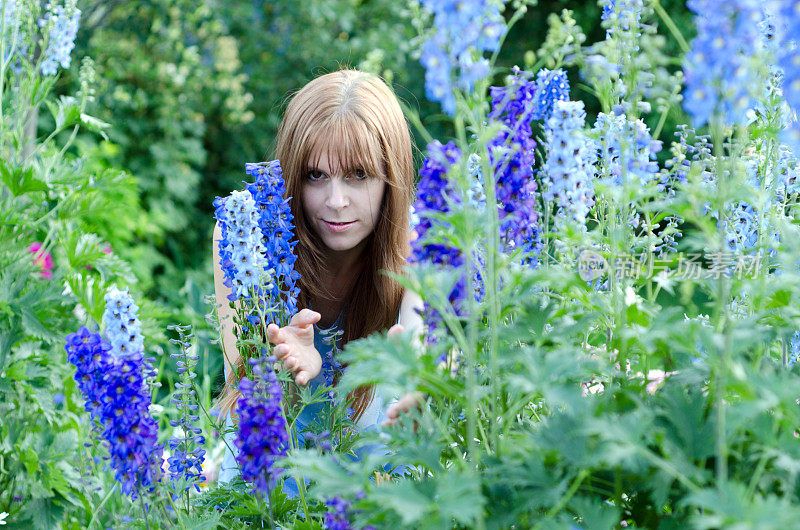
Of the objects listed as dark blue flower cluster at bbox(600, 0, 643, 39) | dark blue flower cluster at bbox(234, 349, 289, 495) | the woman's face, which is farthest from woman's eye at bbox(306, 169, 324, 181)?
dark blue flower cluster at bbox(600, 0, 643, 39)

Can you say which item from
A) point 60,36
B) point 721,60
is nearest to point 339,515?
point 721,60

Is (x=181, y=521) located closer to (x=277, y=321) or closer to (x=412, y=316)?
(x=277, y=321)

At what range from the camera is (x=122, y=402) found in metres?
1.60

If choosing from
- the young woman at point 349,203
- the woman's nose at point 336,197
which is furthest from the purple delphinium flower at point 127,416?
the woman's nose at point 336,197

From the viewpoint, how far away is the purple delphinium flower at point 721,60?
101 centimetres

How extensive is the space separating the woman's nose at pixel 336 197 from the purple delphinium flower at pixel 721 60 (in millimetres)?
1398

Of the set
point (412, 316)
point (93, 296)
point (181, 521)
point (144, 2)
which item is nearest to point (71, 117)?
point (93, 296)

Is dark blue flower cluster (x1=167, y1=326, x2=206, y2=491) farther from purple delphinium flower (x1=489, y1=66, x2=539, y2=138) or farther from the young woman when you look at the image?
purple delphinium flower (x1=489, y1=66, x2=539, y2=138)

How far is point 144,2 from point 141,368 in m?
4.77

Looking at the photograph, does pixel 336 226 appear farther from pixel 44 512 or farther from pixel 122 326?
pixel 44 512

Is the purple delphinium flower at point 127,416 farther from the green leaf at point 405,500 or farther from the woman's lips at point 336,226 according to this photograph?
the woman's lips at point 336,226

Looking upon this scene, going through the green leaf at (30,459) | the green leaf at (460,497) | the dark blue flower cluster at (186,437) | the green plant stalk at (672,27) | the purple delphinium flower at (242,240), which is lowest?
the green leaf at (30,459)

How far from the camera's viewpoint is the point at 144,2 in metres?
5.72

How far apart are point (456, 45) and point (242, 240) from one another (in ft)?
2.21
